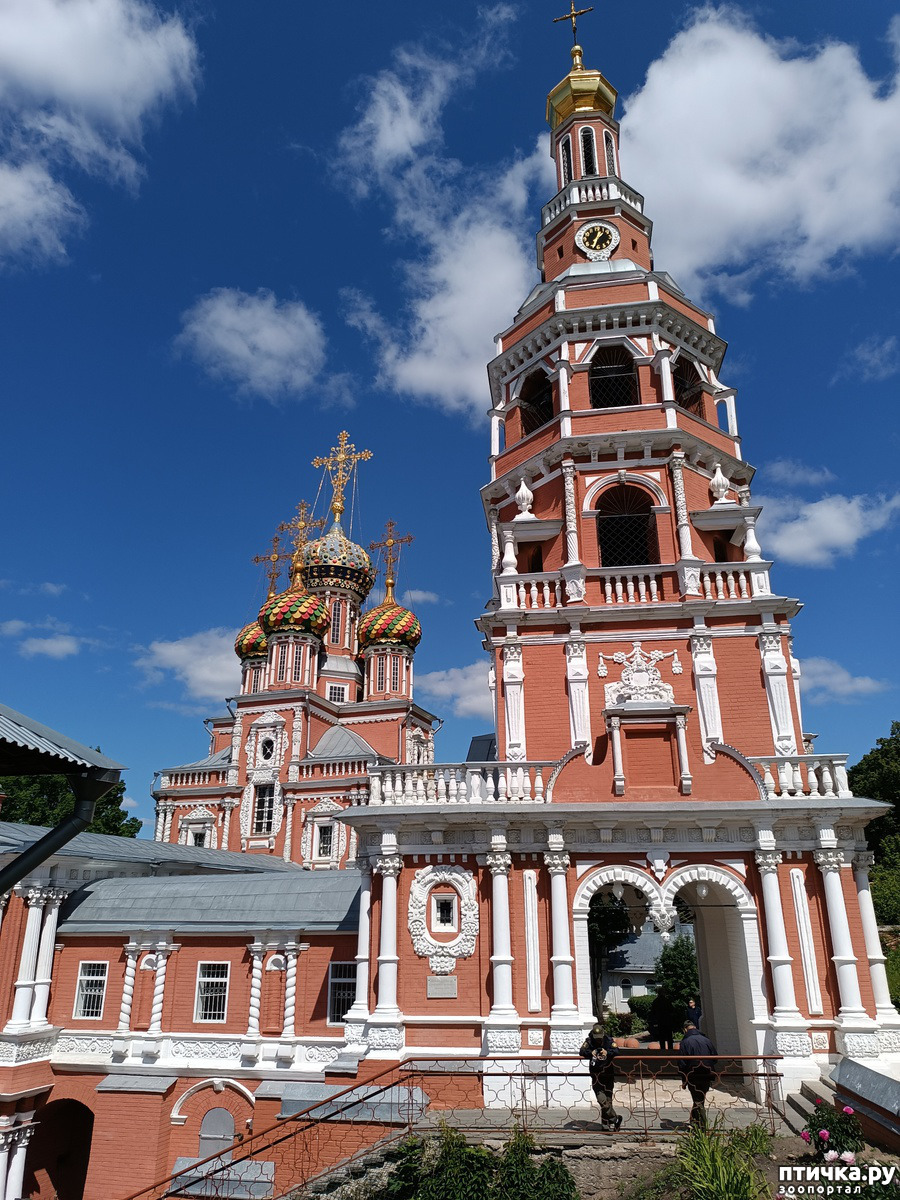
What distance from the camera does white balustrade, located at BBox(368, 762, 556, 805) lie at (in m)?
15.0

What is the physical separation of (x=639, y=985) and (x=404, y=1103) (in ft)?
144

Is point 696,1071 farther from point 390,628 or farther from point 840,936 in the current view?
point 390,628

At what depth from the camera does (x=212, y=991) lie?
18719 millimetres

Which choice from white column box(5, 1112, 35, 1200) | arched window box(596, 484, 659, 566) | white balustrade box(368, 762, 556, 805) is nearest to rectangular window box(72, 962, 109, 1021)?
white column box(5, 1112, 35, 1200)

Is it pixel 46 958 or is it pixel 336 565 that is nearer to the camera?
pixel 46 958

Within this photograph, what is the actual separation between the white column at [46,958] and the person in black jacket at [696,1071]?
1549 centimetres

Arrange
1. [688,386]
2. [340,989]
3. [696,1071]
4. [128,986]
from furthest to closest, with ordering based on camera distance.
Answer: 1. [688,386]
2. [128,986]
3. [340,989]
4. [696,1071]

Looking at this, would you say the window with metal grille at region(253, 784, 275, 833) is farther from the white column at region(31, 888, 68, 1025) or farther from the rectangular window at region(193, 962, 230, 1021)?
the rectangular window at region(193, 962, 230, 1021)

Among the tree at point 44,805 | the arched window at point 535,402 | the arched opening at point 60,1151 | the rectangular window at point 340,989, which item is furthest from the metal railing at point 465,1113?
the tree at point 44,805

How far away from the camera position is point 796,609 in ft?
53.6

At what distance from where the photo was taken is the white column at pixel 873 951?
1348 centimetres

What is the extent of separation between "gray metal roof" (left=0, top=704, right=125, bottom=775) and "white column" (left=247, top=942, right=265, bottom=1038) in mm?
13854

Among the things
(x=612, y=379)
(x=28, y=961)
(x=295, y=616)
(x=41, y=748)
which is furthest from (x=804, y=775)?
(x=295, y=616)

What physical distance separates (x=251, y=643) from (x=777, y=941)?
3459 centimetres
